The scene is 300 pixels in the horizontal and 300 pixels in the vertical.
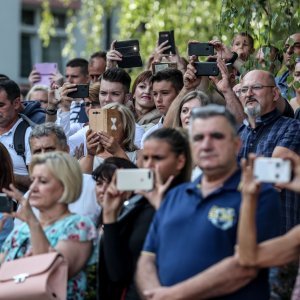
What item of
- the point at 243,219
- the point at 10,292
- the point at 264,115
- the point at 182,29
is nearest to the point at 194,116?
the point at 243,219

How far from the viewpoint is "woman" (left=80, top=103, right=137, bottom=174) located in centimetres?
986

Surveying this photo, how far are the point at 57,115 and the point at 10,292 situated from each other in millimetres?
3924

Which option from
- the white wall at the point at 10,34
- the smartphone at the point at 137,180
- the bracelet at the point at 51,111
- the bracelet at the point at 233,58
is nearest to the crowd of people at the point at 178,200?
the smartphone at the point at 137,180

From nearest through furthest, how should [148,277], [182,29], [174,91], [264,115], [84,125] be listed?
[148,277], [264,115], [174,91], [84,125], [182,29]

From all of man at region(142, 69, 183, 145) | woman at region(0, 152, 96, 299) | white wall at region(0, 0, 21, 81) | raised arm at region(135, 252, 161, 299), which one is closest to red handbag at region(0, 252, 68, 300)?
woman at region(0, 152, 96, 299)

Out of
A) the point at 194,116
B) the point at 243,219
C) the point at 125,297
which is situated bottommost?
the point at 125,297

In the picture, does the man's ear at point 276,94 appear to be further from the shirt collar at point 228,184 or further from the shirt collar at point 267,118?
the shirt collar at point 228,184

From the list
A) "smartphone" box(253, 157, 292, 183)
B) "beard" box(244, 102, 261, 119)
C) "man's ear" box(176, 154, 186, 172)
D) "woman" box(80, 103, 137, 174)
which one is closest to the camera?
"smartphone" box(253, 157, 292, 183)

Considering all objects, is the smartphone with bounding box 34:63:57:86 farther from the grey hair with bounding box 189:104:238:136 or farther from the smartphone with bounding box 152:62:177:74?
the grey hair with bounding box 189:104:238:136

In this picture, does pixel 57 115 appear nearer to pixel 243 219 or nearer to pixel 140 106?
pixel 140 106

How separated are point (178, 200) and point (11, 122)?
447 centimetres

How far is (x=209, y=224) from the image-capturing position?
277 inches

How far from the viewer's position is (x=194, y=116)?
729cm

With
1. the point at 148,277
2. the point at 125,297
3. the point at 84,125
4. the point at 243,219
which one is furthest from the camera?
the point at 84,125
